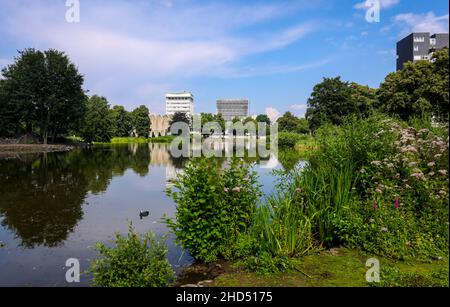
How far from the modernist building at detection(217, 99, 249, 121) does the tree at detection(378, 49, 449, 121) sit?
130582 mm

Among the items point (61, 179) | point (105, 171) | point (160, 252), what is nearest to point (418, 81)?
point (105, 171)

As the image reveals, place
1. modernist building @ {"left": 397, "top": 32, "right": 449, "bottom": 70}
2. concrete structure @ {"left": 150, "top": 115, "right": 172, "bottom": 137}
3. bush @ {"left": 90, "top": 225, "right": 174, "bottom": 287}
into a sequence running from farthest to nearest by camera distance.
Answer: concrete structure @ {"left": 150, "top": 115, "right": 172, "bottom": 137} → modernist building @ {"left": 397, "top": 32, "right": 449, "bottom": 70} → bush @ {"left": 90, "top": 225, "right": 174, "bottom": 287}

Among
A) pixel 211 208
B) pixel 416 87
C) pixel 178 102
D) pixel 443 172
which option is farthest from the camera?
pixel 178 102

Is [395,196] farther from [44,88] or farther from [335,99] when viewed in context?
[335,99]

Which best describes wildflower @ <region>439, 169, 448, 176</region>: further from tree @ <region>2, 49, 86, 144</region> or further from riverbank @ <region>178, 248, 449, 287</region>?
tree @ <region>2, 49, 86, 144</region>

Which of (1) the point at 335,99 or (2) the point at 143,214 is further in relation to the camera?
(1) the point at 335,99

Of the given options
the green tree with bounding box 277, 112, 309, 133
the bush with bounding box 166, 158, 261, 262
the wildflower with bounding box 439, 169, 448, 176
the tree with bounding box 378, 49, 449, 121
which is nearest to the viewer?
the wildflower with bounding box 439, 169, 448, 176

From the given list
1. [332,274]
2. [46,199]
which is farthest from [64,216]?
[332,274]

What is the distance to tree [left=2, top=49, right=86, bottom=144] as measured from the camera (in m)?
43.5

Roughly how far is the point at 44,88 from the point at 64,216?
4016cm

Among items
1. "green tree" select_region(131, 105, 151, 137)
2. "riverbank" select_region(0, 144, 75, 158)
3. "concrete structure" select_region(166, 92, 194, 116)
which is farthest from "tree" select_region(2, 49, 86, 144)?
"concrete structure" select_region(166, 92, 194, 116)

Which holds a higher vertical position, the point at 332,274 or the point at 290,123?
the point at 290,123

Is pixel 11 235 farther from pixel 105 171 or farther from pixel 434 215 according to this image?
pixel 105 171

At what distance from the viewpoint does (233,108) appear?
17212cm
